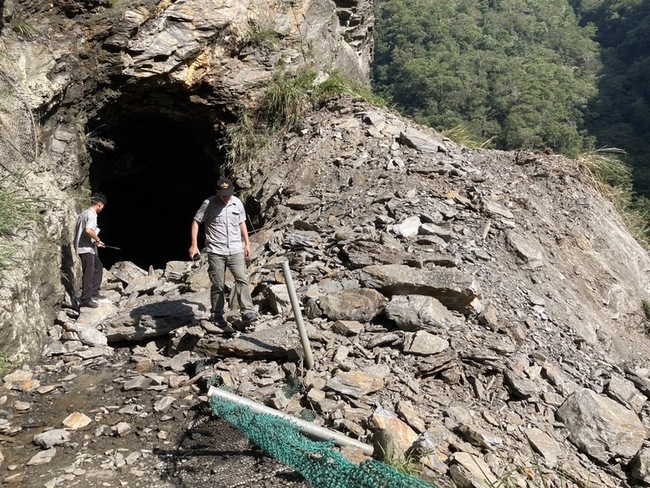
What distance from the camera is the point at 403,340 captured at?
15.7 feet

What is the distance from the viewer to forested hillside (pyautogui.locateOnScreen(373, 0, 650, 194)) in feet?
109

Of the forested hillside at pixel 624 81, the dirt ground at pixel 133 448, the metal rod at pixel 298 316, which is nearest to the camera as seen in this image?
the dirt ground at pixel 133 448

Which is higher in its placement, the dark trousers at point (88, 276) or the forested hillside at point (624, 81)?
the forested hillside at point (624, 81)

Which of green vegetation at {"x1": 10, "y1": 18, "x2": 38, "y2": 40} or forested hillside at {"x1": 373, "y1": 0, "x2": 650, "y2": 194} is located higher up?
forested hillside at {"x1": 373, "y1": 0, "x2": 650, "y2": 194}

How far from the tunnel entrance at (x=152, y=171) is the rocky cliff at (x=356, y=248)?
7cm

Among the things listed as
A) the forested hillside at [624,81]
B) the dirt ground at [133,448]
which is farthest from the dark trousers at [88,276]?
the forested hillside at [624,81]

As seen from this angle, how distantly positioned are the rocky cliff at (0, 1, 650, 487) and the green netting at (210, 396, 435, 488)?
50 centimetres

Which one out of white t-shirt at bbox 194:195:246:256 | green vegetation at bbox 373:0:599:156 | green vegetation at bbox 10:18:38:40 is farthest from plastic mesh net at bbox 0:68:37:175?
green vegetation at bbox 373:0:599:156

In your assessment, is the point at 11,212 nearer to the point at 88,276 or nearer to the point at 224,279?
the point at 88,276

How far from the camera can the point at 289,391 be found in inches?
168

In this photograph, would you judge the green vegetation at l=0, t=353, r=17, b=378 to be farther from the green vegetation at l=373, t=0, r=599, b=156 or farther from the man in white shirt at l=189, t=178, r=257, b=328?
the green vegetation at l=373, t=0, r=599, b=156

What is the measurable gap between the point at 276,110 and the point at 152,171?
3903 millimetres

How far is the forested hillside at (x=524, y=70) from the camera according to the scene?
33281mm

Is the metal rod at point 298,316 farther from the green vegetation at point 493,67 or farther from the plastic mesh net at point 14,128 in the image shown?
the green vegetation at point 493,67
